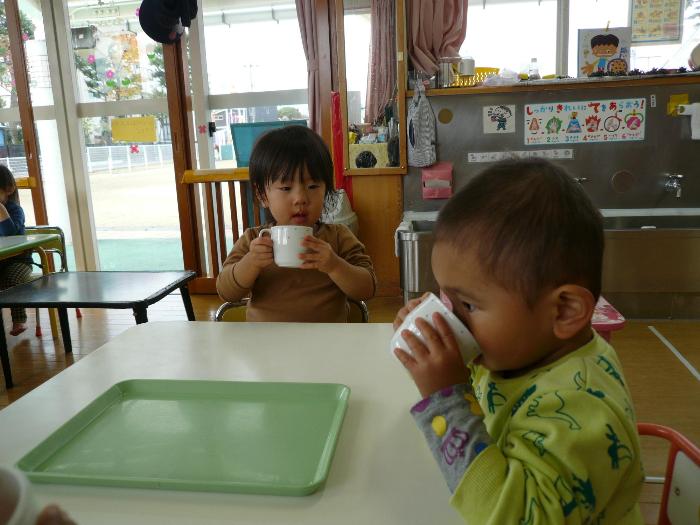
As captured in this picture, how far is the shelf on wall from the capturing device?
3.16 meters

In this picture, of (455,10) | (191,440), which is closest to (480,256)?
(191,440)

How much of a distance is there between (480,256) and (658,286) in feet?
9.26

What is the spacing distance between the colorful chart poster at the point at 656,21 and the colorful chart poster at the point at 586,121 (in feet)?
2.46

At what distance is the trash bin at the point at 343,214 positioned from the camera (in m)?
3.36

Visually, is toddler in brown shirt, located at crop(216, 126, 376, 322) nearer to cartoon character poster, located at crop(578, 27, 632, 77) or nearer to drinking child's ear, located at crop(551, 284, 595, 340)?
drinking child's ear, located at crop(551, 284, 595, 340)

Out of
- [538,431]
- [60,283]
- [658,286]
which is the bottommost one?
[658,286]

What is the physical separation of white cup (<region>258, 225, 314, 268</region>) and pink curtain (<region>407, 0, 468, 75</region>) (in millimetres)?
2775

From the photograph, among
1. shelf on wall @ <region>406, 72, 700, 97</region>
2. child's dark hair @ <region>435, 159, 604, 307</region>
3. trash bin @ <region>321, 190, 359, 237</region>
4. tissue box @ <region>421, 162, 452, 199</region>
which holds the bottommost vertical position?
trash bin @ <region>321, 190, 359, 237</region>

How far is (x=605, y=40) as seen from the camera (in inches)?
128

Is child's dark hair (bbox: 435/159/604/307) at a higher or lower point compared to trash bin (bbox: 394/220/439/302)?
higher

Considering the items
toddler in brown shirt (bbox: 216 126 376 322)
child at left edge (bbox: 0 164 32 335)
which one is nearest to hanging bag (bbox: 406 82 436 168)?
toddler in brown shirt (bbox: 216 126 376 322)

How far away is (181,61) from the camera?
394 centimetres

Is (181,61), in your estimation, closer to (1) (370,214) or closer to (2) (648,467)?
(1) (370,214)

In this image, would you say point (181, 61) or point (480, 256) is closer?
point (480, 256)
